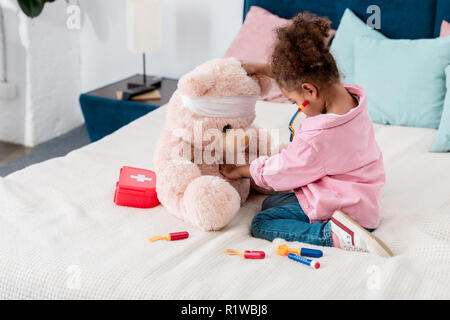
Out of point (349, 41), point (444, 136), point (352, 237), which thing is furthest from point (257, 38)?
point (352, 237)

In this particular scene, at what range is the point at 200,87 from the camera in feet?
4.57

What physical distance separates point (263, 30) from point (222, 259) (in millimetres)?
1575

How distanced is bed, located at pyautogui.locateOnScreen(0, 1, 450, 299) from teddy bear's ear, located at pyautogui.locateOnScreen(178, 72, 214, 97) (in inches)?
14.1

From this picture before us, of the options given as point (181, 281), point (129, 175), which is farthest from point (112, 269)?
point (129, 175)

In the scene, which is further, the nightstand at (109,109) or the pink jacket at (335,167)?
the nightstand at (109,109)

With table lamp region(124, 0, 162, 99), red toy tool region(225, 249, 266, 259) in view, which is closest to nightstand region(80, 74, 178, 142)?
table lamp region(124, 0, 162, 99)

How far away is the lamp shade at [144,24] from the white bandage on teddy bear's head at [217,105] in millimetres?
1359

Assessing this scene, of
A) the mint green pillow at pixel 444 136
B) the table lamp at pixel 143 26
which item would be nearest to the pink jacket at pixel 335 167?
the mint green pillow at pixel 444 136

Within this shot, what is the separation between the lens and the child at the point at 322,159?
4.25 ft

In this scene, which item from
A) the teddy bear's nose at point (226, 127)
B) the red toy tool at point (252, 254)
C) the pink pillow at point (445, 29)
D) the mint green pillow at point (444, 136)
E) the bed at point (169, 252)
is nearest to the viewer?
the bed at point (169, 252)

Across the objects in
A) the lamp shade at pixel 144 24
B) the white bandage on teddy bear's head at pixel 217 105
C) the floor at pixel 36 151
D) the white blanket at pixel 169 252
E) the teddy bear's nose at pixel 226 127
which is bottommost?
the floor at pixel 36 151

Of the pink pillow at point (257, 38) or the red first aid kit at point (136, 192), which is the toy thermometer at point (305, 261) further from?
the pink pillow at point (257, 38)

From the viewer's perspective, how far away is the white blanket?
3.67ft
